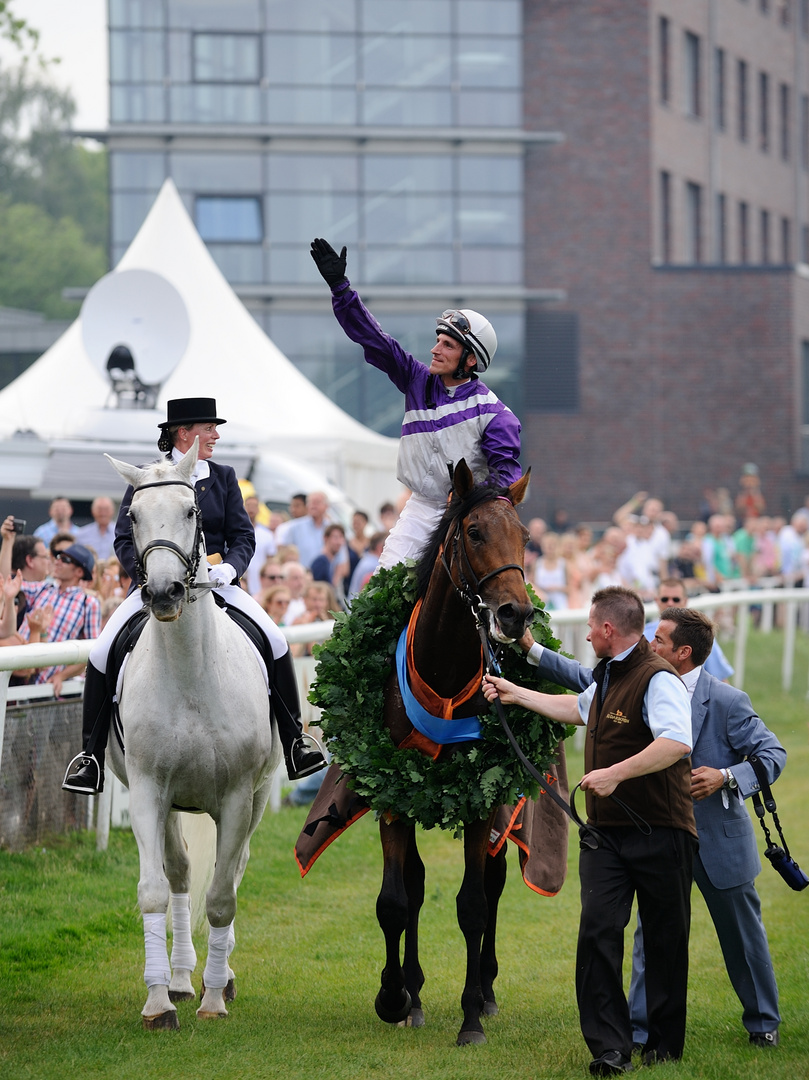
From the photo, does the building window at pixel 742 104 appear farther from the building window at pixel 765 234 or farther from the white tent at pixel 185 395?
the white tent at pixel 185 395

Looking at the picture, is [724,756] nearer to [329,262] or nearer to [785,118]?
[329,262]

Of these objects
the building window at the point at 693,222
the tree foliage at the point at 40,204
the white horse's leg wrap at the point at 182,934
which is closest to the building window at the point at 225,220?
the building window at the point at 693,222

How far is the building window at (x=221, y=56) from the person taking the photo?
107 ft

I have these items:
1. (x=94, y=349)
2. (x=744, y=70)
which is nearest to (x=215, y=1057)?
(x=94, y=349)

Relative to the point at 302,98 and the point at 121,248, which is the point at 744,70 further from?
the point at 121,248

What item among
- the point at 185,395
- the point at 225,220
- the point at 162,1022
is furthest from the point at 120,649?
the point at 225,220

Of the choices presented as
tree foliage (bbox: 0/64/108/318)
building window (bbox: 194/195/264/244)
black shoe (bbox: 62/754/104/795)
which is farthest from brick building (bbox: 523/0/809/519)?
tree foliage (bbox: 0/64/108/318)

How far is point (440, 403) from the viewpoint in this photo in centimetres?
625

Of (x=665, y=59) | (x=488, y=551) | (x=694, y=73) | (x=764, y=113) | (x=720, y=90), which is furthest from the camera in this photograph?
(x=764, y=113)

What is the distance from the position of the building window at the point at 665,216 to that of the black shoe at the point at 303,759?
1280 inches

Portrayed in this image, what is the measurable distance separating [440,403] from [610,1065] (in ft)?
8.79

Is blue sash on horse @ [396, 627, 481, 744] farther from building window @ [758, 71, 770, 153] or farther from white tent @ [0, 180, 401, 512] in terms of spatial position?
building window @ [758, 71, 770, 153]

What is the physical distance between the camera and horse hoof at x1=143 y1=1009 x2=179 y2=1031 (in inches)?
229

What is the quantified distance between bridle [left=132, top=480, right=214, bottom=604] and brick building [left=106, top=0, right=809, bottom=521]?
27.1 meters
